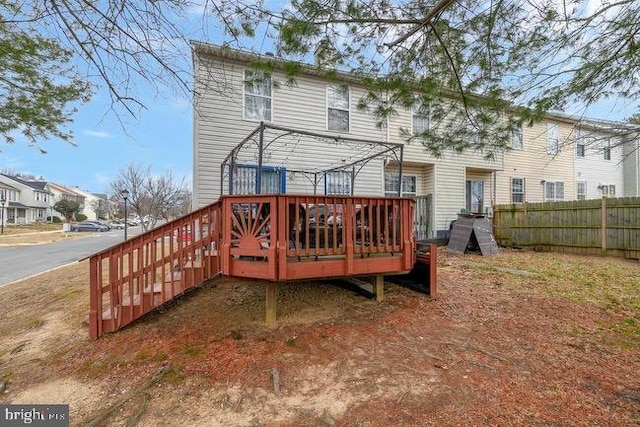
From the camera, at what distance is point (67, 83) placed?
5.42m

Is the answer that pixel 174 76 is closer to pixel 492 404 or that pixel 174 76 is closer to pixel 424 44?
pixel 424 44

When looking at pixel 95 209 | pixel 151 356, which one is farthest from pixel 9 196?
pixel 151 356

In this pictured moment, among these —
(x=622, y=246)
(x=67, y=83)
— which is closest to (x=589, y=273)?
(x=622, y=246)

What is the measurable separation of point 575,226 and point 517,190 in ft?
12.6

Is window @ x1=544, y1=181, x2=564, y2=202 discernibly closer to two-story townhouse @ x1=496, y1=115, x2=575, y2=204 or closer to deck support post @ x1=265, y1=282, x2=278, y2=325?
two-story townhouse @ x1=496, y1=115, x2=575, y2=204

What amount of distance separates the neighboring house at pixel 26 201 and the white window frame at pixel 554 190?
2137 inches

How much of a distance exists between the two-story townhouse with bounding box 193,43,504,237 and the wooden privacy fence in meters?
1.73

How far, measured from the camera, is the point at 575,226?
395 inches

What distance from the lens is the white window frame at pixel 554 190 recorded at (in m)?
14.1

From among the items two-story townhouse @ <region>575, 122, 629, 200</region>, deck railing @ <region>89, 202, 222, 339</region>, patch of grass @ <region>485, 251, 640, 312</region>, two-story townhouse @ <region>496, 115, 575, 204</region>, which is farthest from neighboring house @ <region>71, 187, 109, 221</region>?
patch of grass @ <region>485, 251, 640, 312</region>

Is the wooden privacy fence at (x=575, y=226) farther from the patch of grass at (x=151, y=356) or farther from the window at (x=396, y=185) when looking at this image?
the patch of grass at (x=151, y=356)

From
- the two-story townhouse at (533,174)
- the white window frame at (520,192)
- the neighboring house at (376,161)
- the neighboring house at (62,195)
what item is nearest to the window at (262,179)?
the neighboring house at (376,161)

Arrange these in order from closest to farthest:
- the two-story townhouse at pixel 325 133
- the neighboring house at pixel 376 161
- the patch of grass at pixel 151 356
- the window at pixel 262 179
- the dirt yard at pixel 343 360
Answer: the dirt yard at pixel 343 360 → the patch of grass at pixel 151 356 → the neighboring house at pixel 376 161 → the window at pixel 262 179 → the two-story townhouse at pixel 325 133

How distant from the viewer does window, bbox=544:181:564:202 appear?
14117 millimetres
